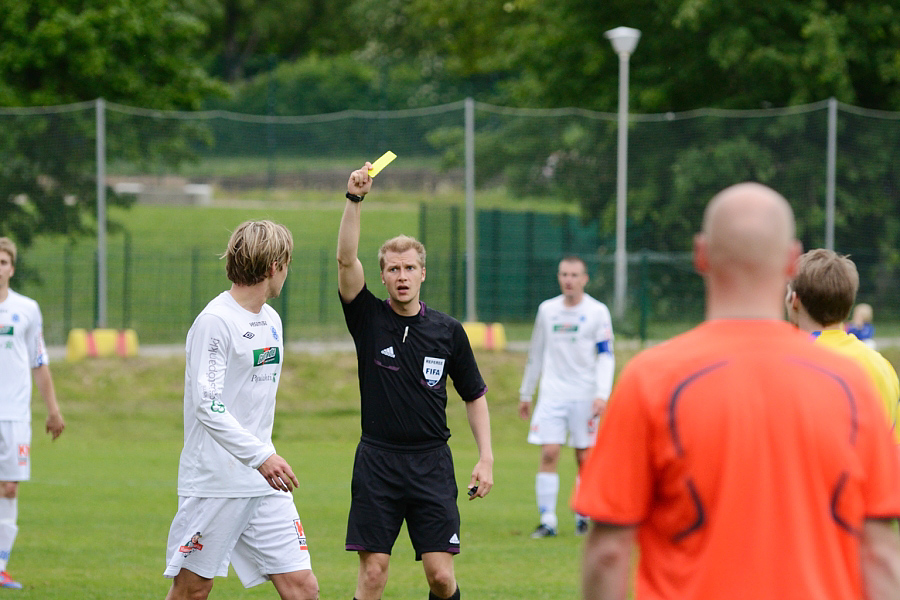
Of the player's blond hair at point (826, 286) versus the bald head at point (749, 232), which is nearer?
the bald head at point (749, 232)

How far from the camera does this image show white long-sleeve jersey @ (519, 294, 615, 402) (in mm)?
10227

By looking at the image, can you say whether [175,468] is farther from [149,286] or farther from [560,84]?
[560,84]

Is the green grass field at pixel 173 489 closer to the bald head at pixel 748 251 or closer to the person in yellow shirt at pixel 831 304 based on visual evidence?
the person in yellow shirt at pixel 831 304

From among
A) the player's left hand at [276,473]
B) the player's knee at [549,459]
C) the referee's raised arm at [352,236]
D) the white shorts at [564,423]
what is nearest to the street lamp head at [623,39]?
the white shorts at [564,423]

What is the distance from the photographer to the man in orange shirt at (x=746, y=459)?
7.68 feet

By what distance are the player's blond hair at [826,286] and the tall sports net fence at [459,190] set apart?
1388 centimetres

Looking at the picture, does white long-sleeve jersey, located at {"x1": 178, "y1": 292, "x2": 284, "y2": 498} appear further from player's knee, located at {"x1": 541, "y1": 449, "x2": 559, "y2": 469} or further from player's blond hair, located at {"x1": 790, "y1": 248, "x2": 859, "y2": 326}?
player's knee, located at {"x1": 541, "y1": 449, "x2": 559, "y2": 469}

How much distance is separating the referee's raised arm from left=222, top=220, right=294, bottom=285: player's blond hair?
283 mm

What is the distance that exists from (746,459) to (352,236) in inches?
122

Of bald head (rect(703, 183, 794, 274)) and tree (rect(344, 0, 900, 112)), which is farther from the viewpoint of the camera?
tree (rect(344, 0, 900, 112))

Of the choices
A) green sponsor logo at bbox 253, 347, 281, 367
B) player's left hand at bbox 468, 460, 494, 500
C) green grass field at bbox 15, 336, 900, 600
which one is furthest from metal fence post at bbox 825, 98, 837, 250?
green sponsor logo at bbox 253, 347, 281, 367

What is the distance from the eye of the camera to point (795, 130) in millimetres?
19938

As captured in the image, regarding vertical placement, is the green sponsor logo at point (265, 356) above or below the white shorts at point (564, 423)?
above

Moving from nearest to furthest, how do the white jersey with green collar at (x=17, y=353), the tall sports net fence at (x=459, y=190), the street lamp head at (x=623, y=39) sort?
1. the white jersey with green collar at (x=17, y=353)
2. the street lamp head at (x=623, y=39)
3. the tall sports net fence at (x=459, y=190)
